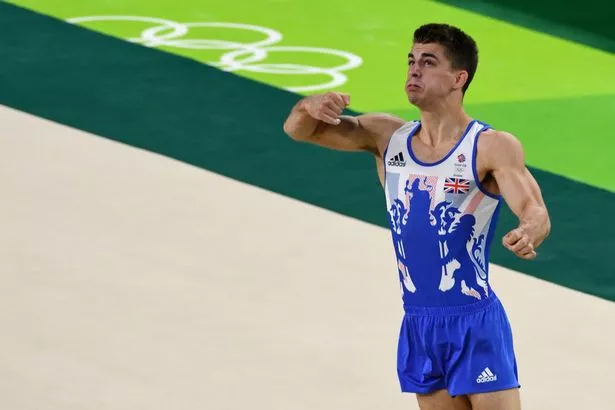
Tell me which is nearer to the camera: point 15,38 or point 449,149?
point 449,149

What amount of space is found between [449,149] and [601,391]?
9.39ft

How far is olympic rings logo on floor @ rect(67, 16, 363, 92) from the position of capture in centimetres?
1603

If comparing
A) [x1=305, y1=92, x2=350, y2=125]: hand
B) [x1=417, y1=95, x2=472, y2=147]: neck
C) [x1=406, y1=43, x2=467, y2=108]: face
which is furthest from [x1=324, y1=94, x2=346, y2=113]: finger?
[x1=417, y1=95, x2=472, y2=147]: neck

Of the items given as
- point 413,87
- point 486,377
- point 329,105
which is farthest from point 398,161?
point 486,377

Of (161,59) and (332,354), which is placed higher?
(161,59)

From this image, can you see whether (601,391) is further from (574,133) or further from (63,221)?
(574,133)

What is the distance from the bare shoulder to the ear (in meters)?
0.24

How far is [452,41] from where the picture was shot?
24.3 feet

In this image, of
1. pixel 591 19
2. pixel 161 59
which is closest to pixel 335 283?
pixel 161 59

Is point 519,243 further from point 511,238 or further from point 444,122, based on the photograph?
point 444,122

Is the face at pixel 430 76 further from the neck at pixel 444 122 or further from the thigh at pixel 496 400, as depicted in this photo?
the thigh at pixel 496 400

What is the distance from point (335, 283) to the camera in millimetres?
11211

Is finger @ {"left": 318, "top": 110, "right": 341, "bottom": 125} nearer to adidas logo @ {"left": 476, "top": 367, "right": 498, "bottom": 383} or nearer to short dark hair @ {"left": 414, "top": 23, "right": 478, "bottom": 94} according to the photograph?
short dark hair @ {"left": 414, "top": 23, "right": 478, "bottom": 94}

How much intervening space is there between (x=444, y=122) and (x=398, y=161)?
26 centimetres
